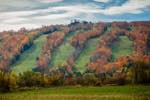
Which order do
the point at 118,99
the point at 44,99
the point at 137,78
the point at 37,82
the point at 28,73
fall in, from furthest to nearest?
1. the point at 28,73
2. the point at 37,82
3. the point at 137,78
4. the point at 44,99
5. the point at 118,99

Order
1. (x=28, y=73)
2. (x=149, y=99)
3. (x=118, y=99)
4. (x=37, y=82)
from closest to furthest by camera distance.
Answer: (x=149, y=99) < (x=118, y=99) < (x=37, y=82) < (x=28, y=73)

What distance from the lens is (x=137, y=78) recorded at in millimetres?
157125

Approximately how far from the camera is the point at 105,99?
84.9 meters

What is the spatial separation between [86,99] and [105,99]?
5342mm

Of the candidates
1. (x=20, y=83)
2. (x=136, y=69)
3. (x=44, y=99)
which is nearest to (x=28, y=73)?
(x=20, y=83)

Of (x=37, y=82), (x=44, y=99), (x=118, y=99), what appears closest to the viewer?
(x=118, y=99)

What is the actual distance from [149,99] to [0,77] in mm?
82549

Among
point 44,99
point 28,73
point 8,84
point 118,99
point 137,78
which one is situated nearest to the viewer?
point 118,99

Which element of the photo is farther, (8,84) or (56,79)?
(56,79)

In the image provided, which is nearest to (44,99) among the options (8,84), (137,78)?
(8,84)

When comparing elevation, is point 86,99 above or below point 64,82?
above

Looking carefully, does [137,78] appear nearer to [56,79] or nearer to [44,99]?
[56,79]

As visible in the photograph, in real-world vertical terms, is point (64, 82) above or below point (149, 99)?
below

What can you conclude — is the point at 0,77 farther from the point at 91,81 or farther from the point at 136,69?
the point at 136,69
